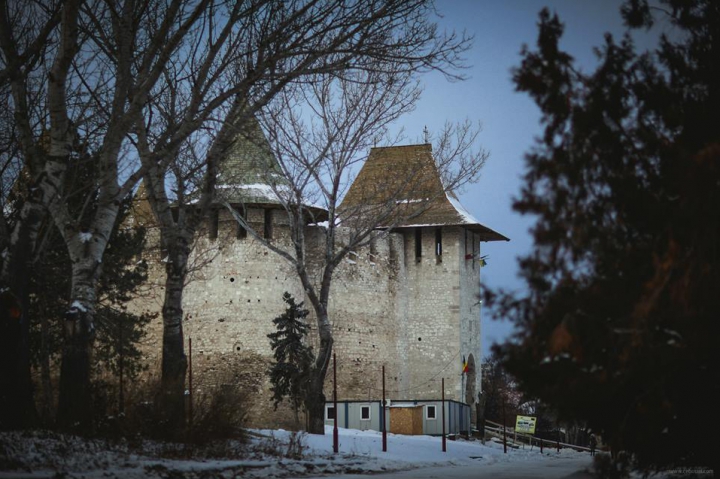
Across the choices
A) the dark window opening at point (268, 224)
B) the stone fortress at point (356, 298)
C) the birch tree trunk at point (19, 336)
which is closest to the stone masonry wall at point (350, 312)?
the stone fortress at point (356, 298)

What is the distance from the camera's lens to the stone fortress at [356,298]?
2778 centimetres

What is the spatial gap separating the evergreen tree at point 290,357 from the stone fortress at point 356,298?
3.19ft

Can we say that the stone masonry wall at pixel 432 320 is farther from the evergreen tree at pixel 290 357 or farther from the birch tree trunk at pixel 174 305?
the birch tree trunk at pixel 174 305

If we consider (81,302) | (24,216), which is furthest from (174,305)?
(24,216)

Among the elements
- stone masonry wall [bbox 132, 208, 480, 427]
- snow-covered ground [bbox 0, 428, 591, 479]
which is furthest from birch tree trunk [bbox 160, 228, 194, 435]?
stone masonry wall [bbox 132, 208, 480, 427]

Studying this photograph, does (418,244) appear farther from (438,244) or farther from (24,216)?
(24,216)

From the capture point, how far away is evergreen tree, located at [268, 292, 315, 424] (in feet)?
85.5

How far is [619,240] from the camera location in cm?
552

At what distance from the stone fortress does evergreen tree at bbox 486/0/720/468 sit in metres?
19.3

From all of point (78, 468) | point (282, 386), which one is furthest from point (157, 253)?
point (78, 468)

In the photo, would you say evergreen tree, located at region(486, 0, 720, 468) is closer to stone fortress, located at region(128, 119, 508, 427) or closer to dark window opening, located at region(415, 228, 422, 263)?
stone fortress, located at region(128, 119, 508, 427)

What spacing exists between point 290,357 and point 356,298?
469 centimetres

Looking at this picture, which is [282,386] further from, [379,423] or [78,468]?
[78,468]

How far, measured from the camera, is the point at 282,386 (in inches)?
1026
